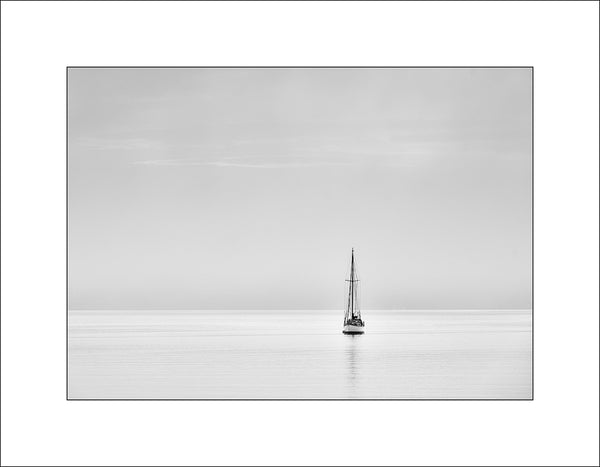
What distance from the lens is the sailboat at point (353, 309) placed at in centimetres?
1573

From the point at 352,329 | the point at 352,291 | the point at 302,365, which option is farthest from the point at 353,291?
the point at 352,329

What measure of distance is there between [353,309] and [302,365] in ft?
5.91

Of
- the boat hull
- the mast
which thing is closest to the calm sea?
the boat hull

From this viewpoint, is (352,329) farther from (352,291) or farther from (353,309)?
(352,291)

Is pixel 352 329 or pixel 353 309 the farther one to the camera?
pixel 352 329

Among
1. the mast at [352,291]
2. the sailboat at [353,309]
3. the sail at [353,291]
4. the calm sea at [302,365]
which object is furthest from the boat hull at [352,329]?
the mast at [352,291]

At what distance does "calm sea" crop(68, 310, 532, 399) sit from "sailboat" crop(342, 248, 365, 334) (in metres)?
0.32

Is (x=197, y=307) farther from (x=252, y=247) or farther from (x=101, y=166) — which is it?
(x=101, y=166)

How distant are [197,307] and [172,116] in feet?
9.52

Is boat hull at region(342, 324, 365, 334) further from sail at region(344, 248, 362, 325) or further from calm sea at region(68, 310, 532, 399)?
sail at region(344, 248, 362, 325)

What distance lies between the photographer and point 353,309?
18.1 meters

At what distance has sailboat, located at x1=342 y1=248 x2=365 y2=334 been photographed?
619 inches

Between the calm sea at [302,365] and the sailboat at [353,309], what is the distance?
0.32 metres

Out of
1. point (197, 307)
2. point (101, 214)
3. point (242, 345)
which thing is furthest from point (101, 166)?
point (242, 345)
